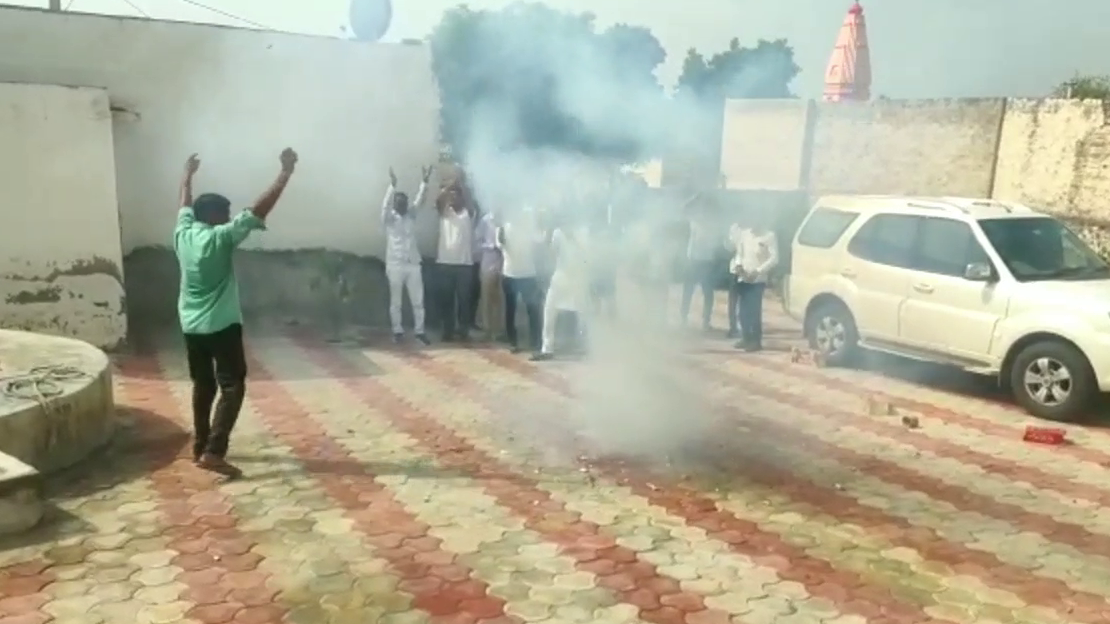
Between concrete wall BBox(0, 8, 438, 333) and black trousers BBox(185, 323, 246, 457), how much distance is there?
5.17 meters

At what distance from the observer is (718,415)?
24.6 ft

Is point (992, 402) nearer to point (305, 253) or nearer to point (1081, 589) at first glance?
point (1081, 589)

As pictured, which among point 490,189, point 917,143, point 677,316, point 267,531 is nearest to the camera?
point 267,531

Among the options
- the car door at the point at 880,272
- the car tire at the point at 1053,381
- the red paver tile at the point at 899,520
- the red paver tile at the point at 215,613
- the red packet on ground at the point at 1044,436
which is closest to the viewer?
the red paver tile at the point at 215,613

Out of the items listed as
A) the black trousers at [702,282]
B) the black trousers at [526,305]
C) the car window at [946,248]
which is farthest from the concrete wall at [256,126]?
the car window at [946,248]

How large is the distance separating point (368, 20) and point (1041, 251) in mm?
7809

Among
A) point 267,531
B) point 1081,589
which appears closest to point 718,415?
point 1081,589

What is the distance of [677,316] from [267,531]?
786 cm

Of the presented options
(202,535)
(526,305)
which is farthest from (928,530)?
(526,305)

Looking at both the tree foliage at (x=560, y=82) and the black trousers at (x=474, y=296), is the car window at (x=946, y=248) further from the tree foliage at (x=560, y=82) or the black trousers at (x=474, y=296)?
the black trousers at (x=474, y=296)

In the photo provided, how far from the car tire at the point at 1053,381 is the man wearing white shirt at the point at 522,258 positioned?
4.50m

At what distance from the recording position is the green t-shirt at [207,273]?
538cm

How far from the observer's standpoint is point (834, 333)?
9.61 meters

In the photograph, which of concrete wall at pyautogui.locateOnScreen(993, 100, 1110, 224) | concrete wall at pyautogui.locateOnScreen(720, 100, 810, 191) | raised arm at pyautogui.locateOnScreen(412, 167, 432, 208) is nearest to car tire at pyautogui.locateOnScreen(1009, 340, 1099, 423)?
concrete wall at pyautogui.locateOnScreen(993, 100, 1110, 224)
